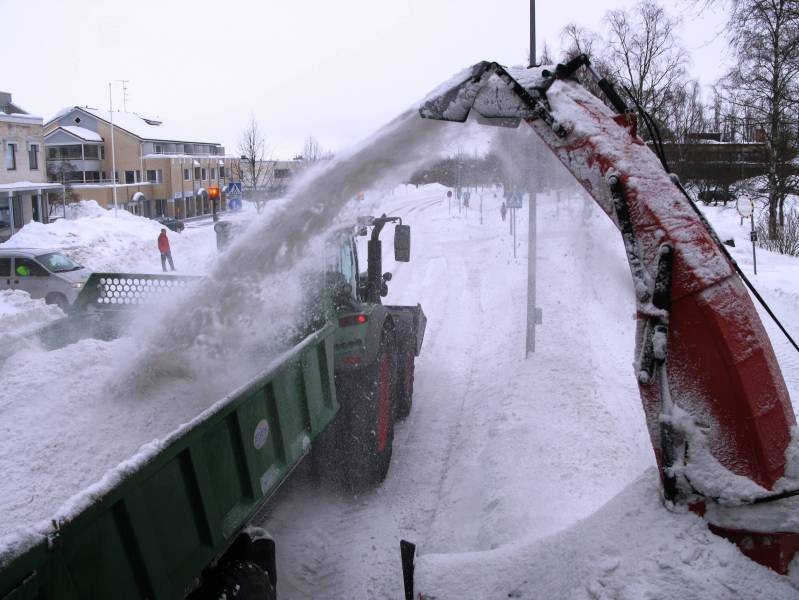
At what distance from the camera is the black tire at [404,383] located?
754cm

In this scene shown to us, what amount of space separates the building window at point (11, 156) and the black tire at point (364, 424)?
114ft

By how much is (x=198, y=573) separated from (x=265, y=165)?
153 ft

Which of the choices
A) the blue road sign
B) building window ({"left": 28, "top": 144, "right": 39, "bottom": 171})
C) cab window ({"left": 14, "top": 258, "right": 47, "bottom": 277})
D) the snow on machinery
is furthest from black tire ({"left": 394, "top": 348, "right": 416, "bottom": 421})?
building window ({"left": 28, "top": 144, "right": 39, "bottom": 171})

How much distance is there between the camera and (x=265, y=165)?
47.6 meters

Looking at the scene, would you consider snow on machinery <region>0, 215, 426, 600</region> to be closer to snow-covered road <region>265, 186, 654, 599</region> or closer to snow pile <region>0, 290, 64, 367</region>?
snow pile <region>0, 290, 64, 367</region>

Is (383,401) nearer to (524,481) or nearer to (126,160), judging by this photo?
(524,481)

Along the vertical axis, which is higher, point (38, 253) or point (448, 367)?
point (38, 253)

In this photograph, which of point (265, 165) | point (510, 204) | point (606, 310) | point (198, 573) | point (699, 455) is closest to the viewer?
point (699, 455)

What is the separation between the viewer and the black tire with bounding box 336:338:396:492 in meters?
5.65

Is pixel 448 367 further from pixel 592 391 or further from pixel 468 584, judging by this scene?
pixel 468 584

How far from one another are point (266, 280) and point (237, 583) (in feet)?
8.92

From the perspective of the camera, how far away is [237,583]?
10.8 ft

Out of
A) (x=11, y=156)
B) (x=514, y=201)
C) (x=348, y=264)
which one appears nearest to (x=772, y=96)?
(x=514, y=201)

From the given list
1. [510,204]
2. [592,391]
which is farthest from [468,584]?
[510,204]
